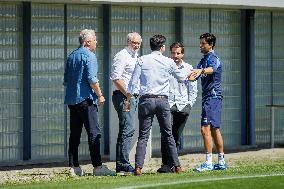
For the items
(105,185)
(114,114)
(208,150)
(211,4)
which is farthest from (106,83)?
(105,185)

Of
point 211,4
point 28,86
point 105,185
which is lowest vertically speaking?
point 105,185

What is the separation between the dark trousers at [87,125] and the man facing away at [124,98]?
0.39m

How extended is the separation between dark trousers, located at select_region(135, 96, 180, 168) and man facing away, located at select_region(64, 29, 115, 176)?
2.18ft

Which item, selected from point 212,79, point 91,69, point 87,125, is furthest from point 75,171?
point 212,79

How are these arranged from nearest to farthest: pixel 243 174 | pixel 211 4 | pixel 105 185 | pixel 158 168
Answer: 1. pixel 105 185
2. pixel 243 174
3. pixel 158 168
4. pixel 211 4

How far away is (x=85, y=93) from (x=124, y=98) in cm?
→ 70

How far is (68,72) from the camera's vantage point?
607 inches

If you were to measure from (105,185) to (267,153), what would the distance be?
6.72 metres

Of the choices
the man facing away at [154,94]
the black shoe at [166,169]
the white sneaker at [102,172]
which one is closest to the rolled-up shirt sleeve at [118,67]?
Answer: the man facing away at [154,94]

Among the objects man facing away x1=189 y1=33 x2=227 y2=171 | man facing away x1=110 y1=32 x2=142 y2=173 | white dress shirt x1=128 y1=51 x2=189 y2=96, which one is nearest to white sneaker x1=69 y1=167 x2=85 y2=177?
man facing away x1=110 y1=32 x2=142 y2=173

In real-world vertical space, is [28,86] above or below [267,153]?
above

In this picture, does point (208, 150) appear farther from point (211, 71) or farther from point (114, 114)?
point (114, 114)

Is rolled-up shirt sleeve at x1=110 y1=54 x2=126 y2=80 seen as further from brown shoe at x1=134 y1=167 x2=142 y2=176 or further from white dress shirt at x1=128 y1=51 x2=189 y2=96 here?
brown shoe at x1=134 y1=167 x2=142 y2=176

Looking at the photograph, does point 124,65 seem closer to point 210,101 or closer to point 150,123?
point 150,123
